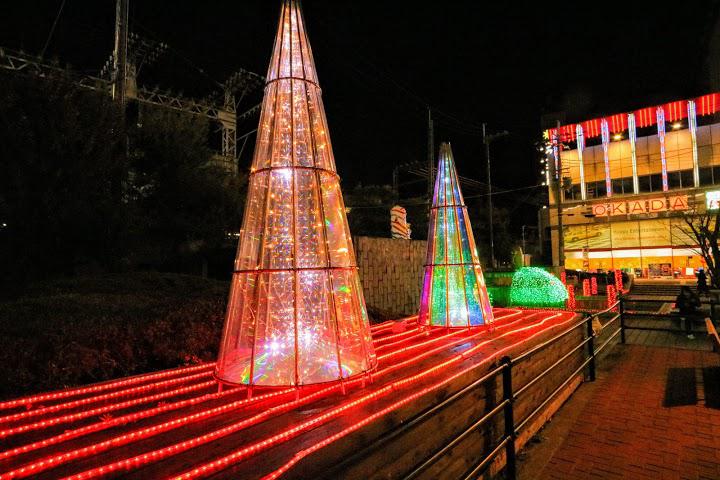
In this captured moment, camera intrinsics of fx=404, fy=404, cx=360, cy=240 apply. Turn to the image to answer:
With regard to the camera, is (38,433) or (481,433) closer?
(38,433)

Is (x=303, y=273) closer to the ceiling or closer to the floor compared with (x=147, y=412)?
closer to the ceiling

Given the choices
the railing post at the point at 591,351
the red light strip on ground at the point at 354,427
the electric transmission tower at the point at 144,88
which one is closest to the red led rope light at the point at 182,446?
the red light strip on ground at the point at 354,427

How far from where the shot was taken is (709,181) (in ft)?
78.3

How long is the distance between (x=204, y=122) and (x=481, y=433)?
391 inches

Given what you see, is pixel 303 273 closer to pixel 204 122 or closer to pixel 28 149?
pixel 28 149

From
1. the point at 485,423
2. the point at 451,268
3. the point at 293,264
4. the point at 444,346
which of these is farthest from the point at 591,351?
the point at 293,264

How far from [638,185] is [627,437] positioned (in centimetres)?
2685

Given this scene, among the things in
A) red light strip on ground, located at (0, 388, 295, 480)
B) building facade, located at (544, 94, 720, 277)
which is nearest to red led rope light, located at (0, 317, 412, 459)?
red light strip on ground, located at (0, 388, 295, 480)

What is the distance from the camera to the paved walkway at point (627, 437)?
372cm

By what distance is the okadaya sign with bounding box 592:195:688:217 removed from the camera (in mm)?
24422

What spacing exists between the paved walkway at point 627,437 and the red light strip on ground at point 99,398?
10.5ft

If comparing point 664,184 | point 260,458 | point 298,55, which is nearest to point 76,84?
point 298,55

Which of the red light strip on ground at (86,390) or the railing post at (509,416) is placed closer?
the red light strip on ground at (86,390)

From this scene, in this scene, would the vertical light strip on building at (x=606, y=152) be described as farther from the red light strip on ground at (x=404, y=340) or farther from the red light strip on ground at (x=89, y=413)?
the red light strip on ground at (x=89, y=413)
